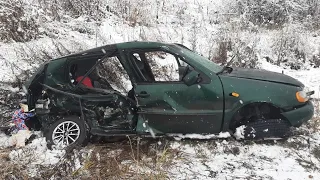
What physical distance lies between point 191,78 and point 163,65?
197cm

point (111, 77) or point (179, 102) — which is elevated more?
point (179, 102)

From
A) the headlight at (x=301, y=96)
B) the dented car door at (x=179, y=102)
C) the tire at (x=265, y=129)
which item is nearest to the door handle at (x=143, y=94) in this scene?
the dented car door at (x=179, y=102)

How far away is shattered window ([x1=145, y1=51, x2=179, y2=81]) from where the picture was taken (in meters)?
5.47

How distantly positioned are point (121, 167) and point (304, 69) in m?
6.31

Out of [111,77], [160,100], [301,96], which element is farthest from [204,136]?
[111,77]

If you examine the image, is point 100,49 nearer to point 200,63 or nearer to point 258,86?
point 200,63

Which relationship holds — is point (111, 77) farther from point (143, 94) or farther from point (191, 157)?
point (191, 157)

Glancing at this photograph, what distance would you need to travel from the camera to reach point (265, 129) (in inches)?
199

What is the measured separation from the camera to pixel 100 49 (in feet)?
17.4

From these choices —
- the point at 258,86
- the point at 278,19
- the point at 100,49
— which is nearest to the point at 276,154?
the point at 258,86

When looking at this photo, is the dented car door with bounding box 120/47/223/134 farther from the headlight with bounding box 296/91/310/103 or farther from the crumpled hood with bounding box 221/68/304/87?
the headlight with bounding box 296/91/310/103

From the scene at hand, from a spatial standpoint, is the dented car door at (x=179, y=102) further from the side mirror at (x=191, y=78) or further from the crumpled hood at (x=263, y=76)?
the crumpled hood at (x=263, y=76)

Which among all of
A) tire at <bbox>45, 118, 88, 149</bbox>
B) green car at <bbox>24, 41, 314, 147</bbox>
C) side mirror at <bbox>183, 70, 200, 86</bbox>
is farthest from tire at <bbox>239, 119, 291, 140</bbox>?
tire at <bbox>45, 118, 88, 149</bbox>

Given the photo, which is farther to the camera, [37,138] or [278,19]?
[278,19]
